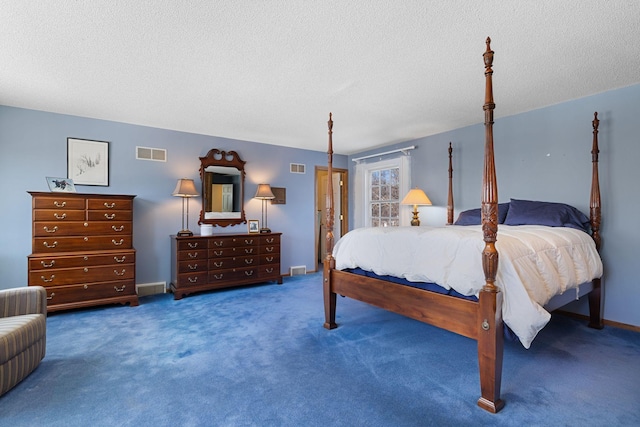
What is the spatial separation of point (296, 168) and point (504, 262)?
414cm

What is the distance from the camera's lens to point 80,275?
334cm

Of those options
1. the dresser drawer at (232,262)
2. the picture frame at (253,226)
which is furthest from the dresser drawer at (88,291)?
the picture frame at (253,226)

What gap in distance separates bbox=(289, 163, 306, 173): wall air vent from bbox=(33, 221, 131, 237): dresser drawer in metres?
2.66

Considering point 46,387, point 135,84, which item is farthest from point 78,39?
point 46,387

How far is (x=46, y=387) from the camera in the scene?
193cm

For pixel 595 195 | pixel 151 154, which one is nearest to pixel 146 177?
pixel 151 154

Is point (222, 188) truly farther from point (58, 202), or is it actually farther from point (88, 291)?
point (88, 291)

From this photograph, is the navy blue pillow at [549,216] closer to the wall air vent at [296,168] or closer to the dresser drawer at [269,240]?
the dresser drawer at [269,240]

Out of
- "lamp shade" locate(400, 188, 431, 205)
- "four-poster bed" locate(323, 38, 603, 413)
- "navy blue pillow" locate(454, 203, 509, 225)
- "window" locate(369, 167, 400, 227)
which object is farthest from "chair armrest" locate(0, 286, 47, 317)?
"window" locate(369, 167, 400, 227)

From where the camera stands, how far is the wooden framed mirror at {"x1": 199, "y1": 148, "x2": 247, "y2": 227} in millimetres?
4613

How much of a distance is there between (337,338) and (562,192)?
2.88m

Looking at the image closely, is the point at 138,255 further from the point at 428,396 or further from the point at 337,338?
the point at 428,396

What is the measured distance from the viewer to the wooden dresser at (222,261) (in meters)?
4.03

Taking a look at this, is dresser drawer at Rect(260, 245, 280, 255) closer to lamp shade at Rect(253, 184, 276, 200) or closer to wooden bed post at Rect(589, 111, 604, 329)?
lamp shade at Rect(253, 184, 276, 200)
